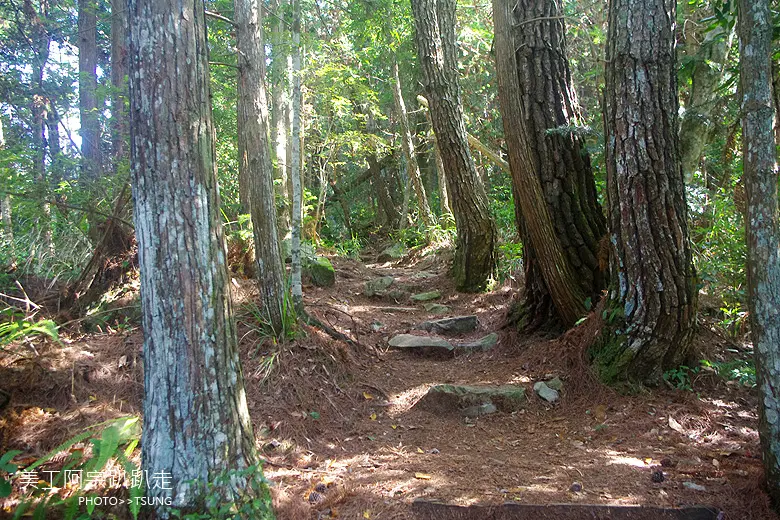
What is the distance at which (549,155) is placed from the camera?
6.04m

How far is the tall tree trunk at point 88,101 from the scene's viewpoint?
8273 millimetres

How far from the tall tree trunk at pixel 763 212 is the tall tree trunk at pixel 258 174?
4.08 m

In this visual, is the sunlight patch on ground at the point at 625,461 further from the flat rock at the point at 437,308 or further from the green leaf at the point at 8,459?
the flat rock at the point at 437,308

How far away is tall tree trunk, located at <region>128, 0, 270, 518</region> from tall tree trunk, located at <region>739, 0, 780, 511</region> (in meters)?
3.19

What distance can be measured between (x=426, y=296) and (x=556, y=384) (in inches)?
164

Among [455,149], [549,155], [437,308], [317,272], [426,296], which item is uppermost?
[455,149]

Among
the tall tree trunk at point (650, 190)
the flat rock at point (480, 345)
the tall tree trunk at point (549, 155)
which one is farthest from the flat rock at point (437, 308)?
the tall tree trunk at point (650, 190)

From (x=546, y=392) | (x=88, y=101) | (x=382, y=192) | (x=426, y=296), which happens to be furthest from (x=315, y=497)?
(x=382, y=192)

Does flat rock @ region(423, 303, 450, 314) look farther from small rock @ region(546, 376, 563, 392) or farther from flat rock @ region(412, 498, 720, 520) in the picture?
flat rock @ region(412, 498, 720, 520)

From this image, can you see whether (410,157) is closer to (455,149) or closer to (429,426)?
(455,149)

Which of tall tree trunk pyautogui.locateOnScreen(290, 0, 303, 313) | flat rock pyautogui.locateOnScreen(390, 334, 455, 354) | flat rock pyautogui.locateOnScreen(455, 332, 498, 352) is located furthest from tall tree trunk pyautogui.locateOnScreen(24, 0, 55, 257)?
flat rock pyautogui.locateOnScreen(455, 332, 498, 352)

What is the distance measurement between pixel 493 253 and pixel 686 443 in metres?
5.26

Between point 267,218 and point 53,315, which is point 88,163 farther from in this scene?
point 267,218

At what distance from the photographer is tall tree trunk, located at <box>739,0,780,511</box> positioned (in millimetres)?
3057
